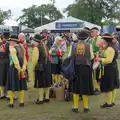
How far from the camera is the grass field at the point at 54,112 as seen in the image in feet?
21.8

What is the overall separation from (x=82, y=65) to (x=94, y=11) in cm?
5931

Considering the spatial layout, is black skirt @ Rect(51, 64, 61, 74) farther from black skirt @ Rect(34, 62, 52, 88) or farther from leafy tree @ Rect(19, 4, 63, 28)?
leafy tree @ Rect(19, 4, 63, 28)

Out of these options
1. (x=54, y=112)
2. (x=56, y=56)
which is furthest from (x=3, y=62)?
(x=54, y=112)

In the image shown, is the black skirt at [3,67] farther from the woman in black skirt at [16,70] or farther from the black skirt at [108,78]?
the black skirt at [108,78]

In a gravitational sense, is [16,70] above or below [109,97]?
above

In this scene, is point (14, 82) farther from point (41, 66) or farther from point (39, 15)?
point (39, 15)

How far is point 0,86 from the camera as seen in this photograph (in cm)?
838

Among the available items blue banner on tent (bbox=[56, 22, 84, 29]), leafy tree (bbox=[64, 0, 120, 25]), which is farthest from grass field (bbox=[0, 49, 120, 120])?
leafy tree (bbox=[64, 0, 120, 25])

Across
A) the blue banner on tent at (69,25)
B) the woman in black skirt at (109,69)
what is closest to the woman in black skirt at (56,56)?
the woman in black skirt at (109,69)

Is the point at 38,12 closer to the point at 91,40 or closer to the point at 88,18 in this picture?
the point at 88,18

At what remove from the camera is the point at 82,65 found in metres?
6.75

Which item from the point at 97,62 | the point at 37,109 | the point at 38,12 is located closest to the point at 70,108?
the point at 37,109

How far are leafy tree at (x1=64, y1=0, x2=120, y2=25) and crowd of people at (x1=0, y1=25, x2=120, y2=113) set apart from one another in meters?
57.3

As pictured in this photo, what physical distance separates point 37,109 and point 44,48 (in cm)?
137
